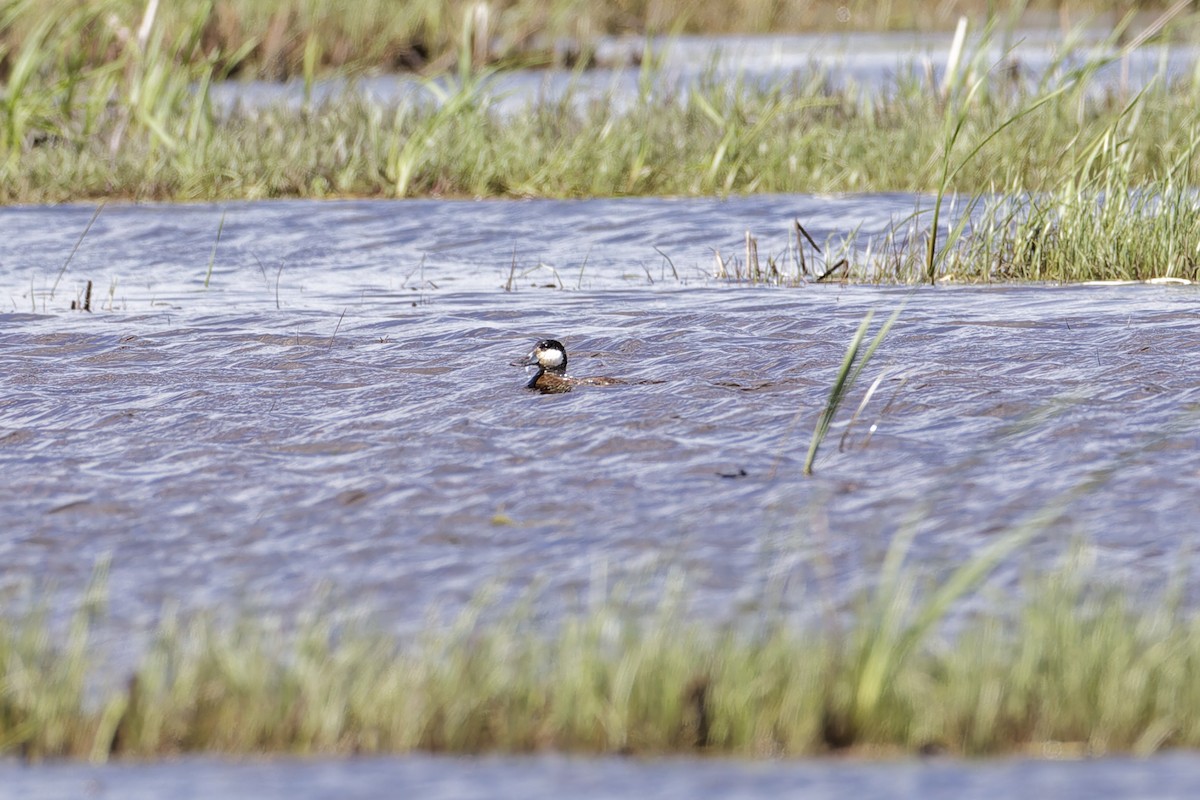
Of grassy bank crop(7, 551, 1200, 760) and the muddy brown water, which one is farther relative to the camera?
the muddy brown water

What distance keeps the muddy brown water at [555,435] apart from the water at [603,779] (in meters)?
0.71

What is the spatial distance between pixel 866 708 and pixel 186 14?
54.3 feet

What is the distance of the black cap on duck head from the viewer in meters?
6.42

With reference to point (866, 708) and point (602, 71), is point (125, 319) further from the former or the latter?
point (602, 71)

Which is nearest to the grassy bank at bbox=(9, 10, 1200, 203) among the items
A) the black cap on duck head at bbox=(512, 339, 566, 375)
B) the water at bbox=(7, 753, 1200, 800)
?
the black cap on duck head at bbox=(512, 339, 566, 375)

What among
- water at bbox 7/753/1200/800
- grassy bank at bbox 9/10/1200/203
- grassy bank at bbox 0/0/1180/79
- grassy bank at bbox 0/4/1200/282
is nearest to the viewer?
water at bbox 7/753/1200/800

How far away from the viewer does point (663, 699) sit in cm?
336

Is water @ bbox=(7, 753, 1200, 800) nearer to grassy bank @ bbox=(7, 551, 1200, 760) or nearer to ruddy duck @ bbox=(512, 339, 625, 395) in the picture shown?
grassy bank @ bbox=(7, 551, 1200, 760)

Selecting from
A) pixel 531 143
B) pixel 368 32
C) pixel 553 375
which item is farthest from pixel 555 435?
pixel 368 32

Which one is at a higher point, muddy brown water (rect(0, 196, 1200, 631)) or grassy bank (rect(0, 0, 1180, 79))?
grassy bank (rect(0, 0, 1180, 79))

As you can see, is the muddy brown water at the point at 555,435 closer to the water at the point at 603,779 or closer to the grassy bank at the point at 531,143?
the water at the point at 603,779

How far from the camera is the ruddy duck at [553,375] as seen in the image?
20.9 feet

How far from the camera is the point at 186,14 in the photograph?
724 inches

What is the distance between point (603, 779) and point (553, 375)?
10.9ft
